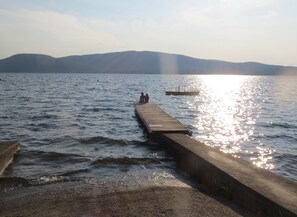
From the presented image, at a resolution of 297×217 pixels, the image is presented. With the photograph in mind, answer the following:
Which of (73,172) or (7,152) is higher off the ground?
(7,152)

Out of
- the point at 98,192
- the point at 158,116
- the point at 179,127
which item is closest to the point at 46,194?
the point at 98,192

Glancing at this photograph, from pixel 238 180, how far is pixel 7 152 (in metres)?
8.54

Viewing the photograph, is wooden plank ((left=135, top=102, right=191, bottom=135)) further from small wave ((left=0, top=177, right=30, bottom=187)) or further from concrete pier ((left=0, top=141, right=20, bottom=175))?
small wave ((left=0, top=177, right=30, bottom=187))

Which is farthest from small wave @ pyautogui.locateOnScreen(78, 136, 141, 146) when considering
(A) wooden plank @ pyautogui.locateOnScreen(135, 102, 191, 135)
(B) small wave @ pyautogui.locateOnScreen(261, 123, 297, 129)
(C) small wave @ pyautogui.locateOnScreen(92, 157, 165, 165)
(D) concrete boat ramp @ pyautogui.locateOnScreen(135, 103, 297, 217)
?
(B) small wave @ pyautogui.locateOnScreen(261, 123, 297, 129)

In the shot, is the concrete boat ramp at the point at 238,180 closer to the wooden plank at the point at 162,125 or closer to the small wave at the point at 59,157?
the wooden plank at the point at 162,125

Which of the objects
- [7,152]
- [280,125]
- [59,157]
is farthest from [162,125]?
[280,125]

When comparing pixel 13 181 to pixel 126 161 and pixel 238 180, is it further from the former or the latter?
pixel 238 180

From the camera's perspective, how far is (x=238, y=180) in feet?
30.6

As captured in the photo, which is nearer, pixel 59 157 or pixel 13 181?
pixel 13 181

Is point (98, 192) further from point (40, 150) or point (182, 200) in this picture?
point (40, 150)

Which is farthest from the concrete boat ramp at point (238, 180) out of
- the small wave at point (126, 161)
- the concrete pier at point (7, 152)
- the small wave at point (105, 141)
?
the concrete pier at point (7, 152)

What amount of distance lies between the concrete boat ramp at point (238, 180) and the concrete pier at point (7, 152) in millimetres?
6261

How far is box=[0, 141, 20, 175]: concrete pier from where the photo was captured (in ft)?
42.6

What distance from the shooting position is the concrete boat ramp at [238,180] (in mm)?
8016
